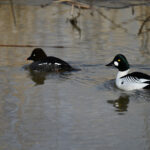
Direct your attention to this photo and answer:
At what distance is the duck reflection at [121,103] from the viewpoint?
775 centimetres

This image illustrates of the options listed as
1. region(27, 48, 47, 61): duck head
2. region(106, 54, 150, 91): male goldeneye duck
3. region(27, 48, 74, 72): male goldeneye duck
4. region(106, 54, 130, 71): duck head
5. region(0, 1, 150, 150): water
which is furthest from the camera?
region(27, 48, 47, 61): duck head

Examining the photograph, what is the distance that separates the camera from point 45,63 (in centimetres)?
1062

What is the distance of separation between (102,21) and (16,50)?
3409mm

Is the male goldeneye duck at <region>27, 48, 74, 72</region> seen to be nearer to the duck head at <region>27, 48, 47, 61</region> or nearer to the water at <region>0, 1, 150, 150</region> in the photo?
the duck head at <region>27, 48, 47, 61</region>

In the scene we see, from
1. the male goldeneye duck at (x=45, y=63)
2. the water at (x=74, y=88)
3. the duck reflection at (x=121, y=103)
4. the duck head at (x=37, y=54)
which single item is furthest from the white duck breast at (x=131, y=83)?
the duck head at (x=37, y=54)

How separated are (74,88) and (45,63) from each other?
73.9 inches

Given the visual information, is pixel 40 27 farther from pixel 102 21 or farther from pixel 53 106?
pixel 53 106

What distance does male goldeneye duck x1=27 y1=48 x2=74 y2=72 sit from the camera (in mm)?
10281

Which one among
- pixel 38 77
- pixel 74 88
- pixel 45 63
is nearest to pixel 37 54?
pixel 45 63

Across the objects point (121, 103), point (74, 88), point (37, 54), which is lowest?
point (121, 103)

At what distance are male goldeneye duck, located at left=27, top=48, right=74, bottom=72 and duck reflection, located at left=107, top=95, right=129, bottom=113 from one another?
2.11 m

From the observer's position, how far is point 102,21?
560 inches

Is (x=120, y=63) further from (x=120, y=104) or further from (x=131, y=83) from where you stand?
(x=120, y=104)

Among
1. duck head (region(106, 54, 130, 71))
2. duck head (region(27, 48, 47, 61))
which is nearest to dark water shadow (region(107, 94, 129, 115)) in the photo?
duck head (region(106, 54, 130, 71))
